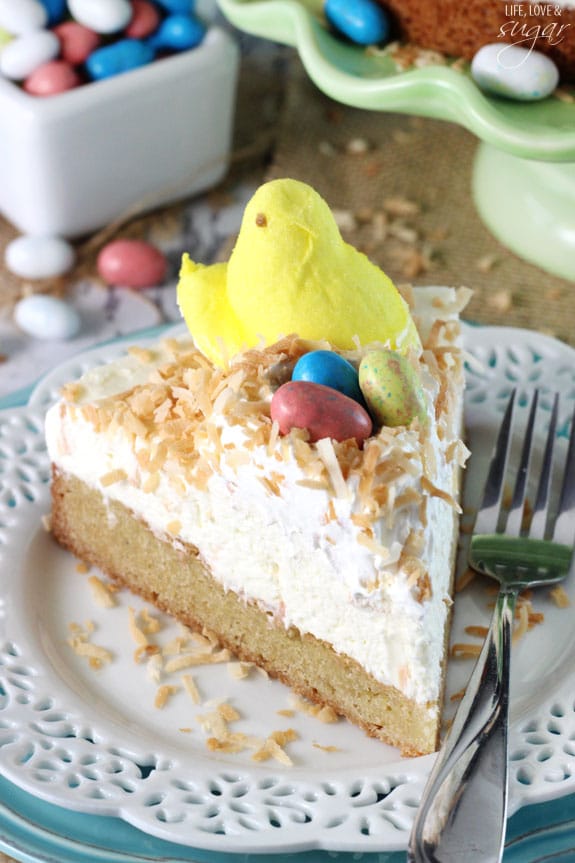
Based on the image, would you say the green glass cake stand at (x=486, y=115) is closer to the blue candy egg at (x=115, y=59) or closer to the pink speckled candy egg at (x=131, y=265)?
the blue candy egg at (x=115, y=59)

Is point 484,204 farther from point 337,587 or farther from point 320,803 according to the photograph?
point 320,803

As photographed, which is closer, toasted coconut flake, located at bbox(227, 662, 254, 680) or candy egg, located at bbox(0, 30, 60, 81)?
toasted coconut flake, located at bbox(227, 662, 254, 680)

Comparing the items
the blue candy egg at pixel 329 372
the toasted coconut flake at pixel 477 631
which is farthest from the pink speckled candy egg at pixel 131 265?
the toasted coconut flake at pixel 477 631

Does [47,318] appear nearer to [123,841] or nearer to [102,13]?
[102,13]

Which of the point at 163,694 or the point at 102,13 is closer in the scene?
the point at 163,694

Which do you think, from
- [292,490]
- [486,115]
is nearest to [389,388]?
[292,490]

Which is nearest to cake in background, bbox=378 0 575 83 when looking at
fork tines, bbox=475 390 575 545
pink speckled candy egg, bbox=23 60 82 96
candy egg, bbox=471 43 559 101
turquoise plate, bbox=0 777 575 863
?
candy egg, bbox=471 43 559 101

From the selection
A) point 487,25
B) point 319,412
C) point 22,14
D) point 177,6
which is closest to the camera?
point 319,412

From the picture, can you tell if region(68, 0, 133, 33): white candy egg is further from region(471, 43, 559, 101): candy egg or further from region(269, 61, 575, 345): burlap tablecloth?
region(471, 43, 559, 101): candy egg
